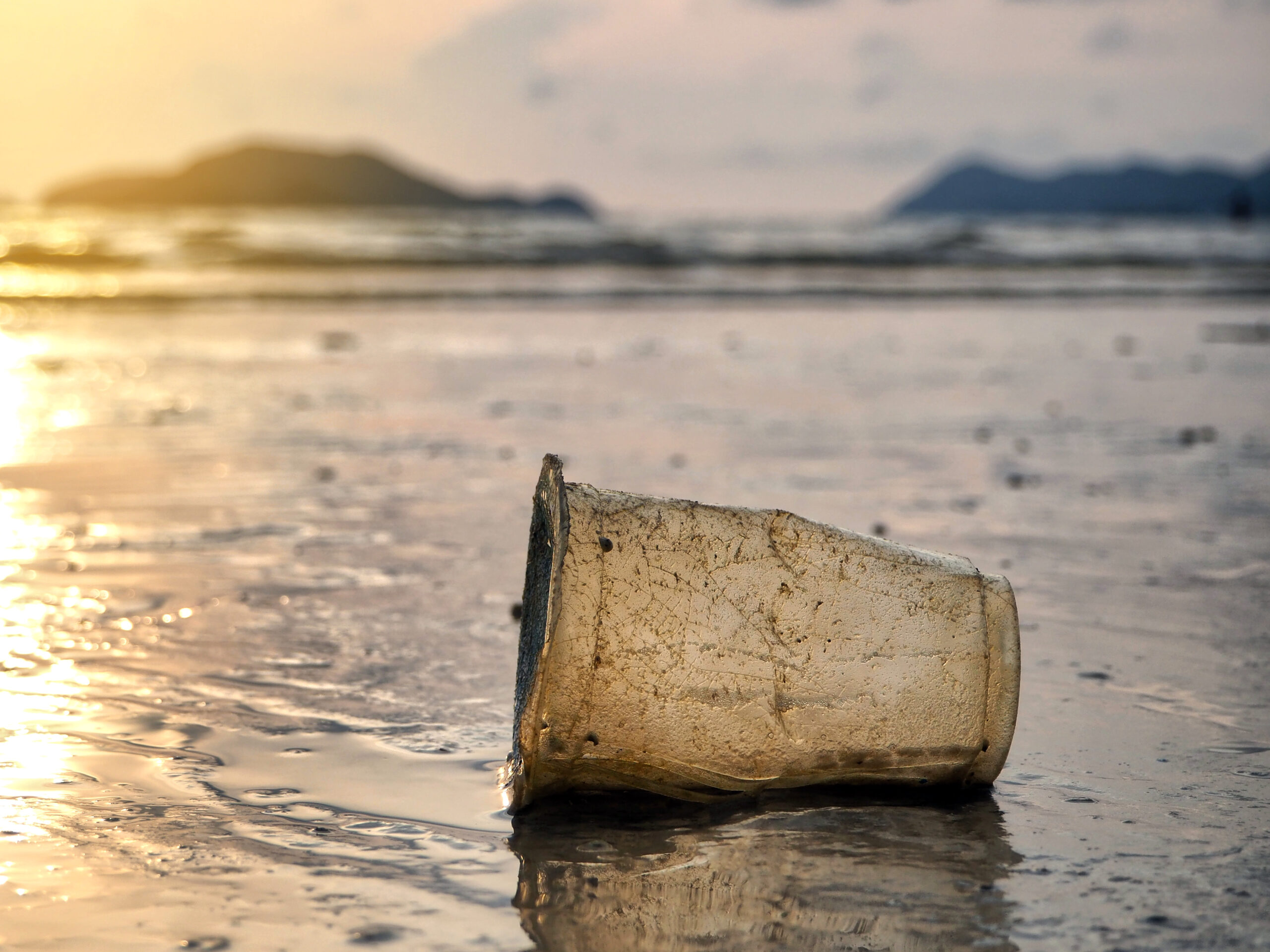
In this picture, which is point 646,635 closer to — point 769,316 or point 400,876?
point 400,876

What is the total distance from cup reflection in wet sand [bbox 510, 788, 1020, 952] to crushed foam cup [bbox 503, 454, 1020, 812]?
0.08 m

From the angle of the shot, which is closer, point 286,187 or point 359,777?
point 359,777

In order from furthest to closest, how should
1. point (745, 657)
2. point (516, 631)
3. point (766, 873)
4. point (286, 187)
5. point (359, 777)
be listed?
point (286, 187) < point (516, 631) < point (359, 777) < point (745, 657) < point (766, 873)

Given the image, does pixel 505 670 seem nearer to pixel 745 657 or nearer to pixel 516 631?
pixel 516 631

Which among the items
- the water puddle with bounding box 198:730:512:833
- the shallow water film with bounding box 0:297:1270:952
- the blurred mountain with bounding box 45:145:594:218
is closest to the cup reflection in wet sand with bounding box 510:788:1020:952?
the shallow water film with bounding box 0:297:1270:952

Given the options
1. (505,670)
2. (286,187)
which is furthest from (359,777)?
(286,187)

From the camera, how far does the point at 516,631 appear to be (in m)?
4.83

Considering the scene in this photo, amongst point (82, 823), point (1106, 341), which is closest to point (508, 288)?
point (1106, 341)

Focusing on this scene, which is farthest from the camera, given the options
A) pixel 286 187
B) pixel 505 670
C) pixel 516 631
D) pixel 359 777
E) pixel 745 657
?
pixel 286 187

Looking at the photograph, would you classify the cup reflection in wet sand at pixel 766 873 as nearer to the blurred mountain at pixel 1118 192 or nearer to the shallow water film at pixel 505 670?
the shallow water film at pixel 505 670

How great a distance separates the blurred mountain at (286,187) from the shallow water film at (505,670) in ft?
292

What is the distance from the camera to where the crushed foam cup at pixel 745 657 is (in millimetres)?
3127

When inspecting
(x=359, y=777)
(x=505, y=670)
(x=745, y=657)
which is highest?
(x=745, y=657)

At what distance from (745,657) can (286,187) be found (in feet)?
376
